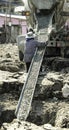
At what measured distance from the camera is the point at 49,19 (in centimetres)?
1391

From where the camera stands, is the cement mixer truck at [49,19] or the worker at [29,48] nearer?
the worker at [29,48]

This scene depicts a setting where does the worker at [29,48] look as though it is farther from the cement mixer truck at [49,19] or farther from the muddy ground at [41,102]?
the cement mixer truck at [49,19]

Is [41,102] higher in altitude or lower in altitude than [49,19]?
lower

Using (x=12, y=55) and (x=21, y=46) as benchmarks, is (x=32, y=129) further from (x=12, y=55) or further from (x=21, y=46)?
(x=12, y=55)

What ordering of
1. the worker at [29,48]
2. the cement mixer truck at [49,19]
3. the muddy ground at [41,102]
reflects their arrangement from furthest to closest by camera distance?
the cement mixer truck at [49,19] < the worker at [29,48] < the muddy ground at [41,102]

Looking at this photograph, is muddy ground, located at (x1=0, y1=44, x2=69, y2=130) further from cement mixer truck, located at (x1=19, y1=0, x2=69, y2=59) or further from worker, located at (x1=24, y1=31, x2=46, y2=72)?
cement mixer truck, located at (x1=19, y1=0, x2=69, y2=59)

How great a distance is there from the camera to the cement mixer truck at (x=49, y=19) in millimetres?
13523

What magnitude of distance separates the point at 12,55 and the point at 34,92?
589cm

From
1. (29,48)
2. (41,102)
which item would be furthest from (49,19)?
(41,102)

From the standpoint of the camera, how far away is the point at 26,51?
11961 millimetres

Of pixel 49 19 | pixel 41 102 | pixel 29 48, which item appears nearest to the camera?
pixel 41 102

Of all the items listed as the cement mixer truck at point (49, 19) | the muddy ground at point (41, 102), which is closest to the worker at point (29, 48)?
the muddy ground at point (41, 102)

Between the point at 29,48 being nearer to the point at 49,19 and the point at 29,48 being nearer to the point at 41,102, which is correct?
the point at 49,19

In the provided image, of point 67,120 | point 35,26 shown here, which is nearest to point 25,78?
point 67,120
